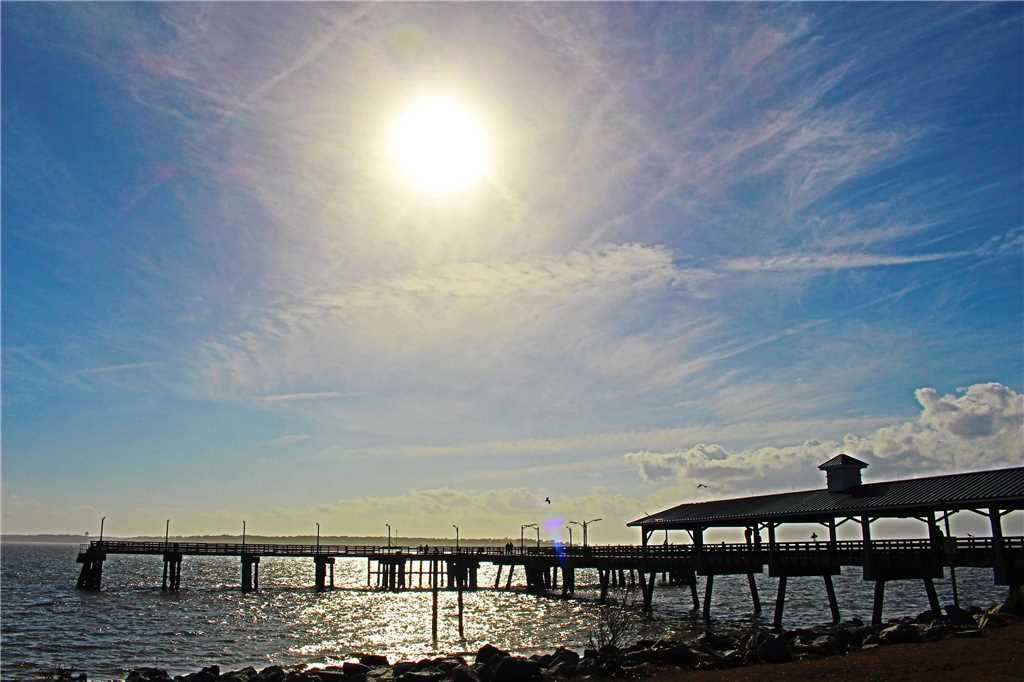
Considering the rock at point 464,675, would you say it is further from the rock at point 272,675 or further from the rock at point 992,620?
the rock at point 992,620

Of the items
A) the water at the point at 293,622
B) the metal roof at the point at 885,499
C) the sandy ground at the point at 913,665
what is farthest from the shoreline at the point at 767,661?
the water at the point at 293,622

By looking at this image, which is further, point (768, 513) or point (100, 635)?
point (100, 635)

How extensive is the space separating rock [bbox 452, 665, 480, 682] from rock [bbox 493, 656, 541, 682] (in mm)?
718

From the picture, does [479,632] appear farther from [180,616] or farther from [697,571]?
[180,616]

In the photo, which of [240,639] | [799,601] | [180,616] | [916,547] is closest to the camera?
[916,547]

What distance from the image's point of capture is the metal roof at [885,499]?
1230 inches

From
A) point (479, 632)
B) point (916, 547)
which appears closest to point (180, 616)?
point (479, 632)

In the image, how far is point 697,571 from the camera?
4900cm

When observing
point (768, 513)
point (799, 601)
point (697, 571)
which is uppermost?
point (768, 513)

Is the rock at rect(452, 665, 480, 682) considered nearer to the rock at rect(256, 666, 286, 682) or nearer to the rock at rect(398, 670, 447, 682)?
the rock at rect(398, 670, 447, 682)

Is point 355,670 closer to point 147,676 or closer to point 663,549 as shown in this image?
point 147,676

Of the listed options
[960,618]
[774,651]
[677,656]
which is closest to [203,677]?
[677,656]

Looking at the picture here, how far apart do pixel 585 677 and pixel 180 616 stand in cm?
4256

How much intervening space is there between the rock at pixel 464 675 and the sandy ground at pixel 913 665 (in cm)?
577
